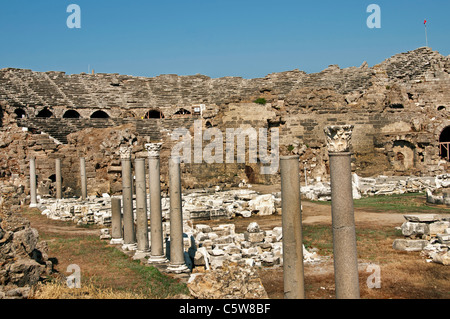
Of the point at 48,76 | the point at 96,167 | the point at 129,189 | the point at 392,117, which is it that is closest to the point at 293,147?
the point at 392,117

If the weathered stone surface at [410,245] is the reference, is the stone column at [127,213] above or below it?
above

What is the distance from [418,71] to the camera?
34500 mm

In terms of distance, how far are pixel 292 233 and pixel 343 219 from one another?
0.98m

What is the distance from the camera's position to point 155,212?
10617mm

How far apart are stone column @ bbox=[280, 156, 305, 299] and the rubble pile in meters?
4.53

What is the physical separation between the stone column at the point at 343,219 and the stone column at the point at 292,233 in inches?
27.2

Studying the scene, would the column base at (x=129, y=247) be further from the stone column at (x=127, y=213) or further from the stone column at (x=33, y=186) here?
the stone column at (x=33, y=186)

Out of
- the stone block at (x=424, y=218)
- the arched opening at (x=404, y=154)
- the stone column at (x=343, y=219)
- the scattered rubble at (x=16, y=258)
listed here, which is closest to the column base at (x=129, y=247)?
the scattered rubble at (x=16, y=258)

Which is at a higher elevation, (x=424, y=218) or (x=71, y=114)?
(x=71, y=114)

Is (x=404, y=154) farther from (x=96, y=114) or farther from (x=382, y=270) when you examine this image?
(x=96, y=114)

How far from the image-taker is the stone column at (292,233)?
6.64 metres

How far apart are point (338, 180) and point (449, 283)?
3.93m

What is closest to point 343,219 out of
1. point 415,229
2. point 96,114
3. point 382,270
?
point 382,270

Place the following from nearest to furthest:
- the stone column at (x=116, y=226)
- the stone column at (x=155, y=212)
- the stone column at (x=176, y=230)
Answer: the stone column at (x=176, y=230), the stone column at (x=155, y=212), the stone column at (x=116, y=226)
